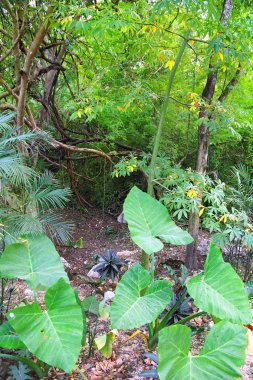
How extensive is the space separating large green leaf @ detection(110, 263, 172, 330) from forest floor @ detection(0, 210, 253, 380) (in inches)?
20.9

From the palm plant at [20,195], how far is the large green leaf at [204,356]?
1.15 meters

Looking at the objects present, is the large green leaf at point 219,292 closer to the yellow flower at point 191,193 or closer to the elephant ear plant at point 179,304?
the elephant ear plant at point 179,304

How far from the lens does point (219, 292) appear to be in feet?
4.50

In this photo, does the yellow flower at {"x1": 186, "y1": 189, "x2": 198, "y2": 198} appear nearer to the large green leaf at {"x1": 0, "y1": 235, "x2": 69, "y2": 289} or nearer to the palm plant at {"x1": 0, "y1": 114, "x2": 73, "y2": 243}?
the palm plant at {"x1": 0, "y1": 114, "x2": 73, "y2": 243}

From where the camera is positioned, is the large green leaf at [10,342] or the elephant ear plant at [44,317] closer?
the elephant ear plant at [44,317]

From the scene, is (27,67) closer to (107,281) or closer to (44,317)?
(107,281)

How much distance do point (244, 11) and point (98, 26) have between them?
1.49m

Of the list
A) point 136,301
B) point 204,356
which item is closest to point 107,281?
point 136,301

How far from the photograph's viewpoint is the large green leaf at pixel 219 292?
1293 millimetres

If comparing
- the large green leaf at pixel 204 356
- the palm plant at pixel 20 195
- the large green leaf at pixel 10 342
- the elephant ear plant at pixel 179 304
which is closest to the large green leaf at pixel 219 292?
the elephant ear plant at pixel 179 304

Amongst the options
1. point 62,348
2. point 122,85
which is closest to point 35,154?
point 122,85

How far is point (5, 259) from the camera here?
1.46 metres

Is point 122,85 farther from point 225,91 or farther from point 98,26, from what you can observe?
point 98,26

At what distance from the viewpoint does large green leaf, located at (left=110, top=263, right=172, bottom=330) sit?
1.28 meters
